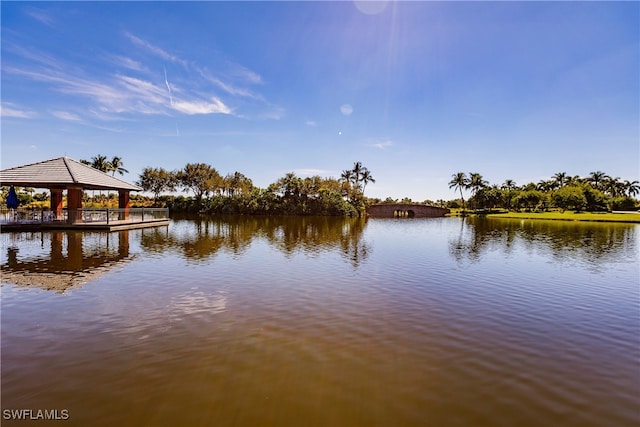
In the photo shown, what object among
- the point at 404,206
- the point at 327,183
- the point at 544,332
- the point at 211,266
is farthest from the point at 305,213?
the point at 544,332

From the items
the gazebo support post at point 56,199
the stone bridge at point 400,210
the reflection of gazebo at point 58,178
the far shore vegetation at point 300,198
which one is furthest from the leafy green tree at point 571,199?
the gazebo support post at point 56,199

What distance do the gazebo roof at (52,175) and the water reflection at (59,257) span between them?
526 centimetres

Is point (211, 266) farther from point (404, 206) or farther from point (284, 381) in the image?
point (404, 206)

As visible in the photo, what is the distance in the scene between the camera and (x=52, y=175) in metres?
29.4

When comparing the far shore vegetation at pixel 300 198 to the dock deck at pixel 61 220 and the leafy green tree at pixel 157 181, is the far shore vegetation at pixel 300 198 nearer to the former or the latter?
the leafy green tree at pixel 157 181

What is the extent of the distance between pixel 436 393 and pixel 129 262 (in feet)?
51.7

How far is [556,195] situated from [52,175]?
344ft

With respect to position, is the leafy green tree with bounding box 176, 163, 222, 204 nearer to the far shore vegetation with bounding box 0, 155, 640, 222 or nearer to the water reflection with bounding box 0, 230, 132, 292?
the far shore vegetation with bounding box 0, 155, 640, 222

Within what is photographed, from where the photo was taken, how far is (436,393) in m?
5.98

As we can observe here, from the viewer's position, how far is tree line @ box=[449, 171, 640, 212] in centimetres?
8725

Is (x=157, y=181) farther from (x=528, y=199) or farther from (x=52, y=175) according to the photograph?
(x=528, y=199)

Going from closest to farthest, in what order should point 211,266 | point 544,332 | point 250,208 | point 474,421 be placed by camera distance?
point 474,421 → point 544,332 → point 211,266 → point 250,208

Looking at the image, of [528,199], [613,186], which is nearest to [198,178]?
[528,199]

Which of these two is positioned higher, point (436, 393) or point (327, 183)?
point (327, 183)
